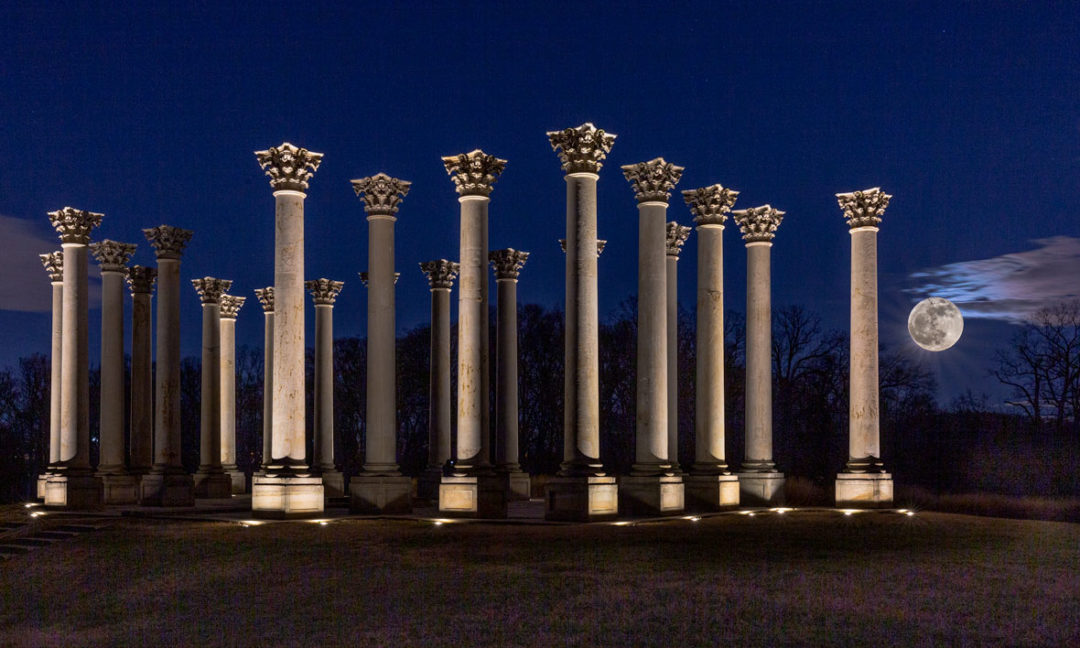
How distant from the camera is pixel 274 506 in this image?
58469 mm

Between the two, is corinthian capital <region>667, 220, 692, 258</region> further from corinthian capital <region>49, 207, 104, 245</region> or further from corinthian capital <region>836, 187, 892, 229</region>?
corinthian capital <region>49, 207, 104, 245</region>

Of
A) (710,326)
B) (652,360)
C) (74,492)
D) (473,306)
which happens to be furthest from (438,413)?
(74,492)

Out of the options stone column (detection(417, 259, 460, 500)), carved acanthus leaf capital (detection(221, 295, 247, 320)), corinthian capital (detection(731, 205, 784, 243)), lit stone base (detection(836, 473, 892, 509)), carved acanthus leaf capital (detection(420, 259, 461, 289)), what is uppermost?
corinthian capital (detection(731, 205, 784, 243))

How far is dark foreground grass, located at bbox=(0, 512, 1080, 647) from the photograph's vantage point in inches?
1128

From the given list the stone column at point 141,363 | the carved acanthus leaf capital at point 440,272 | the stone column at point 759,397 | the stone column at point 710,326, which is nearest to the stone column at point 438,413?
the carved acanthus leaf capital at point 440,272

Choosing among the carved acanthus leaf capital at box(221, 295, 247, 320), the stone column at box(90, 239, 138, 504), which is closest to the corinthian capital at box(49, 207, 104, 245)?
the stone column at box(90, 239, 138, 504)

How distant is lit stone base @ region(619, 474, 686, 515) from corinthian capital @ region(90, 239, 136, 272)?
3908 cm

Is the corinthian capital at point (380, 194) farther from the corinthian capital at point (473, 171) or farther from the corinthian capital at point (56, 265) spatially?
the corinthian capital at point (56, 265)

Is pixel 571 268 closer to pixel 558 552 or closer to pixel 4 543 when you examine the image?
pixel 558 552

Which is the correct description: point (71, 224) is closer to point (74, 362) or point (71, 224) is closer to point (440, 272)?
point (74, 362)

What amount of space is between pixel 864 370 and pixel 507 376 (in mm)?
24481

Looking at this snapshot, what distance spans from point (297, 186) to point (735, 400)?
8278 cm

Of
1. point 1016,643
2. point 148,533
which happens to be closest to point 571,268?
point 148,533

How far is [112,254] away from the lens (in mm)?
77062
